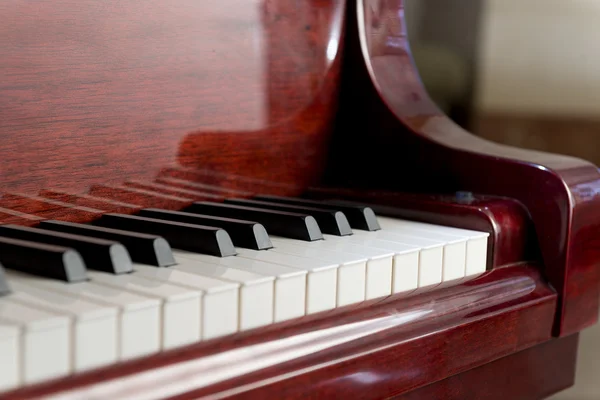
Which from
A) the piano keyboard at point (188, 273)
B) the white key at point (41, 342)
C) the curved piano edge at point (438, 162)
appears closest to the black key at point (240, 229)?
the piano keyboard at point (188, 273)

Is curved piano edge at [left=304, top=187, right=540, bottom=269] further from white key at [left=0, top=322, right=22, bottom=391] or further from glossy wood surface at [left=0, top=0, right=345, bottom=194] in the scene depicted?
white key at [left=0, top=322, right=22, bottom=391]

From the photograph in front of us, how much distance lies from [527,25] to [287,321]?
1853 millimetres

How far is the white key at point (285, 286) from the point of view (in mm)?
746

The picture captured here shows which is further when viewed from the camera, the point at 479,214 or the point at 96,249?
the point at 479,214

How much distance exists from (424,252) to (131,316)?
0.43 metres

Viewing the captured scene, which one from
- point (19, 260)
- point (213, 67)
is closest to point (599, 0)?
point (213, 67)

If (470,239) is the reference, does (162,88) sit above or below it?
above

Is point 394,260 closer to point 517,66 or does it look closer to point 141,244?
point 141,244

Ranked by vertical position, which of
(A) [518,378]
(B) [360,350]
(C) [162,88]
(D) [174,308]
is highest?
(C) [162,88]

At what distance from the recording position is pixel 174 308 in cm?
65

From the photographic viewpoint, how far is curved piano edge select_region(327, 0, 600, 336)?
44.8 inches

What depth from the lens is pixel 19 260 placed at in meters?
0.73

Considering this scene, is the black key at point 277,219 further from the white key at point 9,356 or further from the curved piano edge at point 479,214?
the white key at point 9,356

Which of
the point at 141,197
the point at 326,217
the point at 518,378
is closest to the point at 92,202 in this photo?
the point at 141,197
